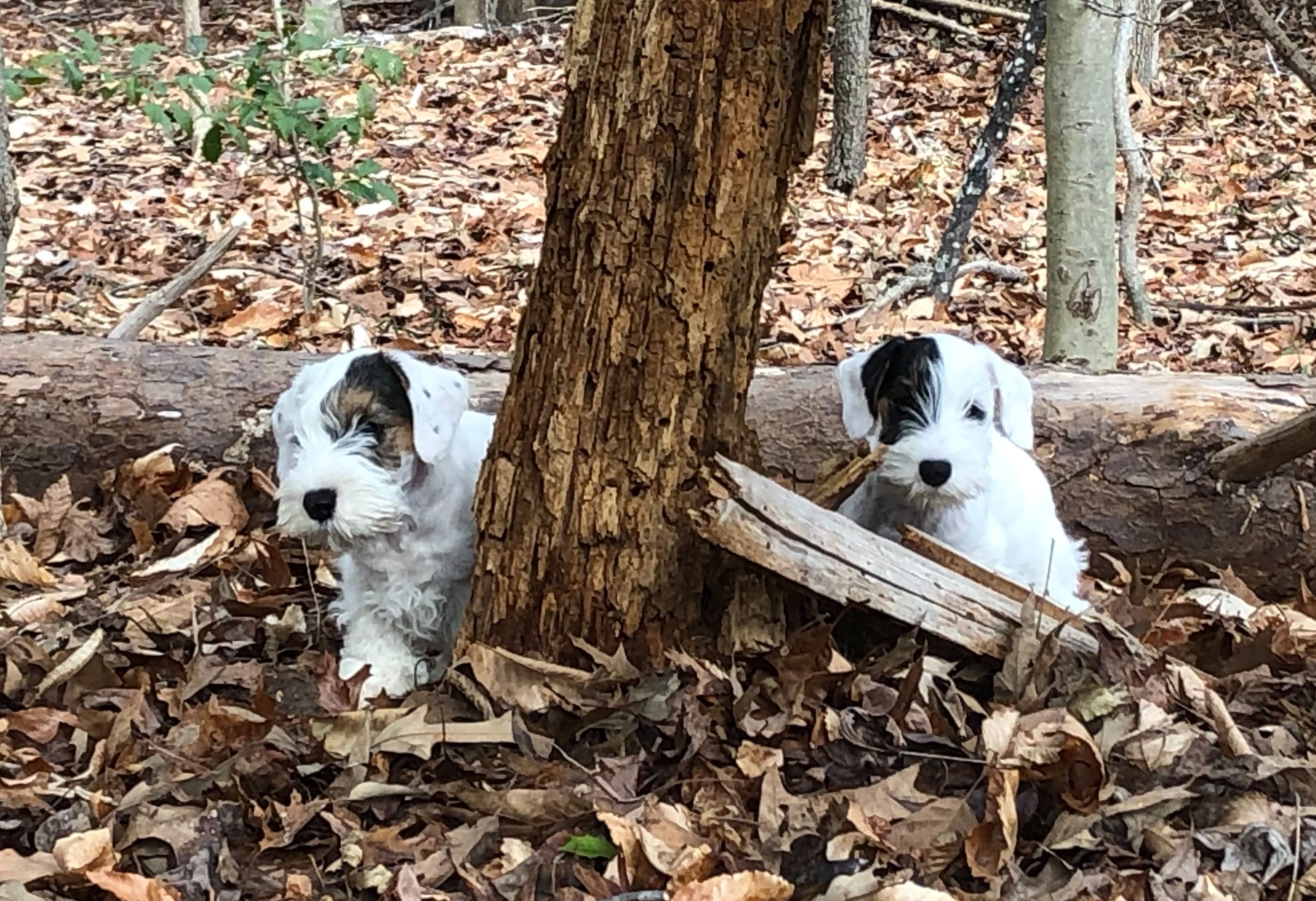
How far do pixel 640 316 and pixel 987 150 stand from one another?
427 centimetres

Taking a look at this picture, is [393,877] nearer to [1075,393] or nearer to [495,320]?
[1075,393]

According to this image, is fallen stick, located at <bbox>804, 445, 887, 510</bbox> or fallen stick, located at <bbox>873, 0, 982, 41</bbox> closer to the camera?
fallen stick, located at <bbox>804, 445, 887, 510</bbox>

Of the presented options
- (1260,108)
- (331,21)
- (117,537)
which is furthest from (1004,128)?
(331,21)

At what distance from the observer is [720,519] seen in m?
3.49

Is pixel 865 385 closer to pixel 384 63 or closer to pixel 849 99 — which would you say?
pixel 384 63

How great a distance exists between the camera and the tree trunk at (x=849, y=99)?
9.84 meters

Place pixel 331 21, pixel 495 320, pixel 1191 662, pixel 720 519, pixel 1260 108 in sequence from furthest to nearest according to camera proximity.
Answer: pixel 331 21
pixel 1260 108
pixel 495 320
pixel 1191 662
pixel 720 519

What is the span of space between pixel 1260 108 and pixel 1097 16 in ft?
24.3

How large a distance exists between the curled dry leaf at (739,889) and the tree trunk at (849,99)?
775 centimetres

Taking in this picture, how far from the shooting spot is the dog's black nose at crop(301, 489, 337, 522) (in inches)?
152

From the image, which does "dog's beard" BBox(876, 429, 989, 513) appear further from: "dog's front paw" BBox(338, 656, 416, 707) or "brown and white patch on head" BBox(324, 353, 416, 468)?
"dog's front paw" BBox(338, 656, 416, 707)

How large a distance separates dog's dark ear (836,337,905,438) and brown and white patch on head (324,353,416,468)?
1426 millimetres

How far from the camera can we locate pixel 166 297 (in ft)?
21.3

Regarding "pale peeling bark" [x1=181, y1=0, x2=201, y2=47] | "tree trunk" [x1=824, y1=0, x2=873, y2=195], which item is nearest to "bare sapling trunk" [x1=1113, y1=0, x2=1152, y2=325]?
"tree trunk" [x1=824, y1=0, x2=873, y2=195]
